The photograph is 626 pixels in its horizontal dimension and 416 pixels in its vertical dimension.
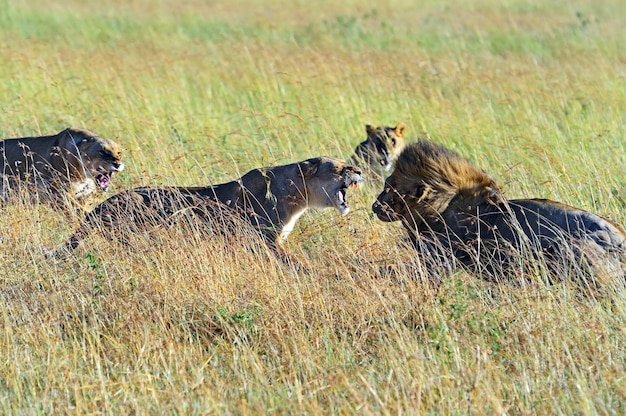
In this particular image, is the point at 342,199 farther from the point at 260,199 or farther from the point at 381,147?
the point at 381,147

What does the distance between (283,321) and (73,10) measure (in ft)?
54.4

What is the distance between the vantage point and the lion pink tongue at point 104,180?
24.0 ft

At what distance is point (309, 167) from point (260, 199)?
39 cm

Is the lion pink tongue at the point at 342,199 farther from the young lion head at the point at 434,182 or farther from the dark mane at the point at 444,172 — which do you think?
the dark mane at the point at 444,172

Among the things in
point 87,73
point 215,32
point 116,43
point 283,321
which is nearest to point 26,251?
point 283,321

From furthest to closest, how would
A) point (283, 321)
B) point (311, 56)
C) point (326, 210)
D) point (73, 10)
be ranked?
point (73, 10) < point (311, 56) < point (326, 210) < point (283, 321)

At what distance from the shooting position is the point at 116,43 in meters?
14.8

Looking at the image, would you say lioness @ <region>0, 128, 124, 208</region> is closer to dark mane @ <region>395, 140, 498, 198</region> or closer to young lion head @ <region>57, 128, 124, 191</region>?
young lion head @ <region>57, 128, 124, 191</region>

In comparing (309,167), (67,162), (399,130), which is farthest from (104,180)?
(399,130)

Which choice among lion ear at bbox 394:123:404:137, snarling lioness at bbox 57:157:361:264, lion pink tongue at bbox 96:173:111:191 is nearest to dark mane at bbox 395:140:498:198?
snarling lioness at bbox 57:157:361:264

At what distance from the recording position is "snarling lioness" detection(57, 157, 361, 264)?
6523 mm

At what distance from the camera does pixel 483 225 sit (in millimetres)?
5918

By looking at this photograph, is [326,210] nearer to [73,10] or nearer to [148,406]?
[148,406]

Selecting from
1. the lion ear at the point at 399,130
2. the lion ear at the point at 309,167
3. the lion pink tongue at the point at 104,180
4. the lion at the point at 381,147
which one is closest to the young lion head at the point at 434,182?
the lion ear at the point at 309,167
